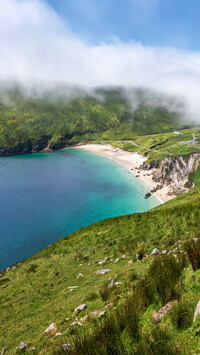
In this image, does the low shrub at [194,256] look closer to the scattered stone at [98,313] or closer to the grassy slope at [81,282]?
the grassy slope at [81,282]

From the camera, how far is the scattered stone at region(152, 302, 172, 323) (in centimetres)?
695

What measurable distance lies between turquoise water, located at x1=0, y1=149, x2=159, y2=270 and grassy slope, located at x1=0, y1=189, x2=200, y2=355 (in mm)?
39586

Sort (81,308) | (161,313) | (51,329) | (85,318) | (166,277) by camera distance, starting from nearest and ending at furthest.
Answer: (161,313), (166,277), (85,318), (51,329), (81,308)

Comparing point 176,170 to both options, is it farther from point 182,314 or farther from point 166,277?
point 182,314

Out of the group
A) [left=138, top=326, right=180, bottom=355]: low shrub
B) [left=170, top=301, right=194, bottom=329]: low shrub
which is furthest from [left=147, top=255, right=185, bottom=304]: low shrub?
[left=138, top=326, right=180, bottom=355]: low shrub

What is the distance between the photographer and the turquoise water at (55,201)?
2702 inches

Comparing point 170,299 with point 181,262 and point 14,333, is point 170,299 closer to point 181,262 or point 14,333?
point 181,262

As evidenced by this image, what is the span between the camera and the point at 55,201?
99.6 m

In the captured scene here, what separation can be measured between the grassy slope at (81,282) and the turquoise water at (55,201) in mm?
39586

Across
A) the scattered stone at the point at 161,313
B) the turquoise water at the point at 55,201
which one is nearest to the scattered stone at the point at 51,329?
the scattered stone at the point at 161,313

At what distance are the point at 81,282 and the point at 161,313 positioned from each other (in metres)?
10.1

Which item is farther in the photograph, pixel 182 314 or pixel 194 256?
pixel 194 256

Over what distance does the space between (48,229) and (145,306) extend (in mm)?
70559

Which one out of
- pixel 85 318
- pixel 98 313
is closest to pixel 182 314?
pixel 98 313
